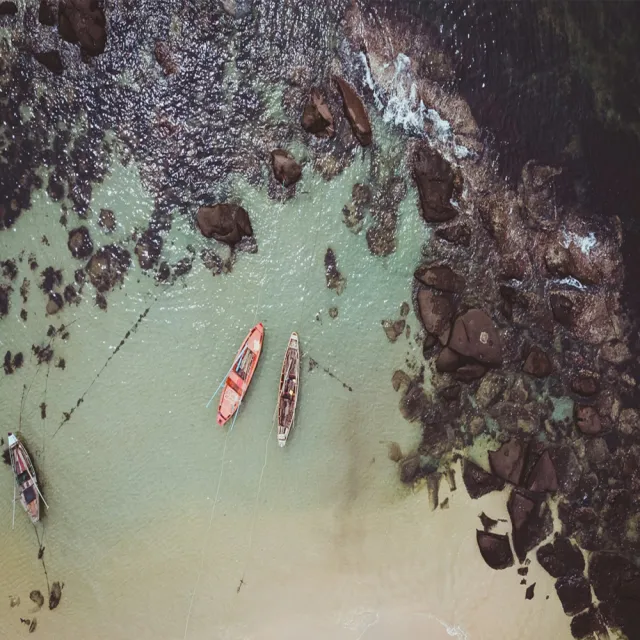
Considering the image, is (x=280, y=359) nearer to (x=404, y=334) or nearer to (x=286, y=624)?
(x=404, y=334)

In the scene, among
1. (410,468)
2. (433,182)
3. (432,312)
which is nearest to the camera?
(433,182)

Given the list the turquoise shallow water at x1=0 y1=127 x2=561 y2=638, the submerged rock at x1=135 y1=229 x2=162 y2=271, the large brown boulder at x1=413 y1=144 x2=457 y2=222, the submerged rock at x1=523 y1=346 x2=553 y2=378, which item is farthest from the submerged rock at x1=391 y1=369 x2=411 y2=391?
the submerged rock at x1=135 y1=229 x2=162 y2=271

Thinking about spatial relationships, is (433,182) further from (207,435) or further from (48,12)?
(48,12)

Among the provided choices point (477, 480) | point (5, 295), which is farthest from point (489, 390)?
point (5, 295)

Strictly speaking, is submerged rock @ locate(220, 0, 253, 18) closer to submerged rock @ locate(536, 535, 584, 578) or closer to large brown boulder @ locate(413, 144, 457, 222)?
large brown boulder @ locate(413, 144, 457, 222)

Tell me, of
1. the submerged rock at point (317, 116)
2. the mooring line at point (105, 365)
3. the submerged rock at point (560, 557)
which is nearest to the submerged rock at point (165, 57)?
the submerged rock at point (317, 116)

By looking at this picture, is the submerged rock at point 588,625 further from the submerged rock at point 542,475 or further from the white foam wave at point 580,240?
the white foam wave at point 580,240
